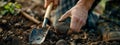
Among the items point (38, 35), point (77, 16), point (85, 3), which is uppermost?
point (85, 3)

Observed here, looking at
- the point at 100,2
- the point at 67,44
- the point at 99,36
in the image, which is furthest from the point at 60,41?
the point at 100,2

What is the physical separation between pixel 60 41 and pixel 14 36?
0.51 metres

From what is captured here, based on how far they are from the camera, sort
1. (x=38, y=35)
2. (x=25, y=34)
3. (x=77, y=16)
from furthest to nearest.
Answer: (x=25, y=34) → (x=38, y=35) → (x=77, y=16)

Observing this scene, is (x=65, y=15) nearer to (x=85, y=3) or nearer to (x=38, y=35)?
(x=85, y=3)

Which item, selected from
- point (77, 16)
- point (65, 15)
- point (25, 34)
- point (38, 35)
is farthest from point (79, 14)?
point (25, 34)

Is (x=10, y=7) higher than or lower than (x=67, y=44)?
higher

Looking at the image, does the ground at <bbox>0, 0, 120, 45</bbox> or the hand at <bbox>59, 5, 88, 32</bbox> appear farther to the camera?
the ground at <bbox>0, 0, 120, 45</bbox>

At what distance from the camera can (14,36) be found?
283cm

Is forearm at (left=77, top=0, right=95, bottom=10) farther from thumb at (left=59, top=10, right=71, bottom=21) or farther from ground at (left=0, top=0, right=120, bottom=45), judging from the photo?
ground at (left=0, top=0, right=120, bottom=45)

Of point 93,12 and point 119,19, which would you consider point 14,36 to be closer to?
point 93,12

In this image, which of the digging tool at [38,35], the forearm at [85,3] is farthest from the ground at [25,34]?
the forearm at [85,3]

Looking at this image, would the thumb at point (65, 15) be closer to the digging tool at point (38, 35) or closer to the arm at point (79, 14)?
the arm at point (79, 14)

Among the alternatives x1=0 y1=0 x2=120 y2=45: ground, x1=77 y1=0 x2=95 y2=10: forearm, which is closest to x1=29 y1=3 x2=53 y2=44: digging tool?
x1=0 y1=0 x2=120 y2=45: ground

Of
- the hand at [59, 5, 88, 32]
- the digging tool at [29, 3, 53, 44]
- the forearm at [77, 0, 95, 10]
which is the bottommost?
the digging tool at [29, 3, 53, 44]
